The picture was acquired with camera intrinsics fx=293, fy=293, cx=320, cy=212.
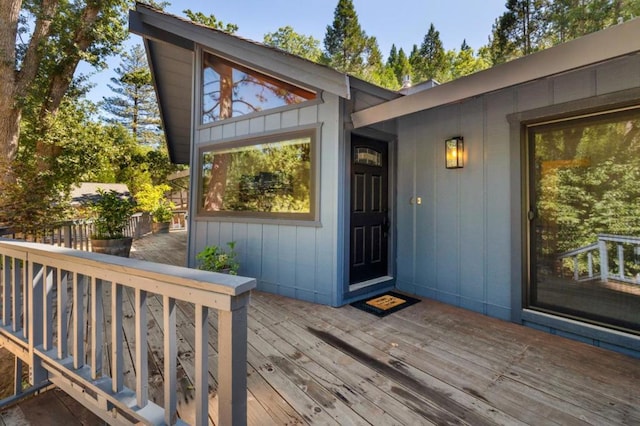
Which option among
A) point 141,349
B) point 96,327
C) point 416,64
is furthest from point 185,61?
point 416,64

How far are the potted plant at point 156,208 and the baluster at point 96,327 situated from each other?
10704 millimetres

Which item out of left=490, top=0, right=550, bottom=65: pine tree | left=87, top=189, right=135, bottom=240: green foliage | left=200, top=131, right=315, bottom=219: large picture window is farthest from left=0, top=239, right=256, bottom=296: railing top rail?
left=490, top=0, right=550, bottom=65: pine tree

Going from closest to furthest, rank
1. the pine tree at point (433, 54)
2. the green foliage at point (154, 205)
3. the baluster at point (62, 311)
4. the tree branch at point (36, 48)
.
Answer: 1. the baluster at point (62, 311)
2. the tree branch at point (36, 48)
3. the green foliage at point (154, 205)
4. the pine tree at point (433, 54)

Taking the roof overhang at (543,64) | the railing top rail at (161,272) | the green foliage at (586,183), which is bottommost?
the railing top rail at (161,272)

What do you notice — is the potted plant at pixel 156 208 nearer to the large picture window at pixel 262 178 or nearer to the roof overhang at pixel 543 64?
the large picture window at pixel 262 178

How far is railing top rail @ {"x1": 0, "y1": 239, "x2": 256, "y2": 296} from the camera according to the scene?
3.65 feet

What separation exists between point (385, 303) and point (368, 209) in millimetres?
1220

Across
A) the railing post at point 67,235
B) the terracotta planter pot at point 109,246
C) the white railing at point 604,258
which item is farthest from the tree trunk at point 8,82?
the white railing at point 604,258

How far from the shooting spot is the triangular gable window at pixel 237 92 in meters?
3.96

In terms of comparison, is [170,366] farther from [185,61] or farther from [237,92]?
[185,61]

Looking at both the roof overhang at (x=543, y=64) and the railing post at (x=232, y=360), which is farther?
the roof overhang at (x=543, y=64)

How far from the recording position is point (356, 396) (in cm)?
187

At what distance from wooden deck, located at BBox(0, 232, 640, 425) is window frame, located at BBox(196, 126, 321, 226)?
127 centimetres

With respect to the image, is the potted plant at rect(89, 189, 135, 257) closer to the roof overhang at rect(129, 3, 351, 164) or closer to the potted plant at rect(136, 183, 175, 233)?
the roof overhang at rect(129, 3, 351, 164)
